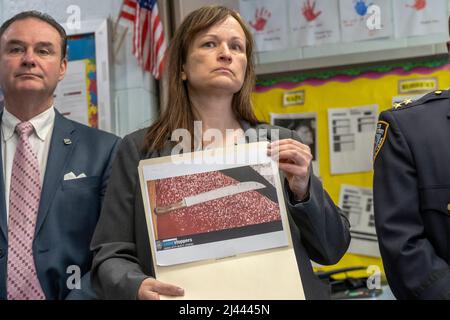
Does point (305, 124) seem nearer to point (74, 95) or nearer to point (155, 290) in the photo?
point (74, 95)

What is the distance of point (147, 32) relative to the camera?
8.35ft

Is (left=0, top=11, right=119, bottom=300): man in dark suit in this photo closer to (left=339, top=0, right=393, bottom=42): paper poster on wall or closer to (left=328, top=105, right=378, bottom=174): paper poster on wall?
(left=328, top=105, right=378, bottom=174): paper poster on wall

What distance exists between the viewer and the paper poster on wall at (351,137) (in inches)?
109

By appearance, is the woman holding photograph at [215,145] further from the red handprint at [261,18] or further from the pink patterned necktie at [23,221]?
the red handprint at [261,18]

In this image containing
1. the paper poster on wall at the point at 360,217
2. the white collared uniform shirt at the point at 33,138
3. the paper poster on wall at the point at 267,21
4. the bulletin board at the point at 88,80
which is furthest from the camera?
the paper poster on wall at the point at 267,21

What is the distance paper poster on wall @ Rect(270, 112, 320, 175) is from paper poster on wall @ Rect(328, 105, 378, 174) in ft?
0.26

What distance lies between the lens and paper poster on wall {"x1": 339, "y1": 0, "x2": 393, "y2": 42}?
279 cm

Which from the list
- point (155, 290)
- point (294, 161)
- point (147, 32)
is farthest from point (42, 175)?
point (147, 32)

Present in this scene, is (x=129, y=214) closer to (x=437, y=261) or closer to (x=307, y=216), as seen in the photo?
(x=307, y=216)

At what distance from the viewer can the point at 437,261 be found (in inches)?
44.9

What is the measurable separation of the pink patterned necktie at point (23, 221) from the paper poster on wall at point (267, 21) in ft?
5.48

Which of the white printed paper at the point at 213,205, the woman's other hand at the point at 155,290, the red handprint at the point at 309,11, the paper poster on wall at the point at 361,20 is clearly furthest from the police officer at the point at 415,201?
the red handprint at the point at 309,11

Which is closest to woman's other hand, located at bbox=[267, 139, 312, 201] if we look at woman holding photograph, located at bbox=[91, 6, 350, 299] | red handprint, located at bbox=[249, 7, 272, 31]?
woman holding photograph, located at bbox=[91, 6, 350, 299]

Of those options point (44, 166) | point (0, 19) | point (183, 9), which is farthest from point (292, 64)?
point (44, 166)
